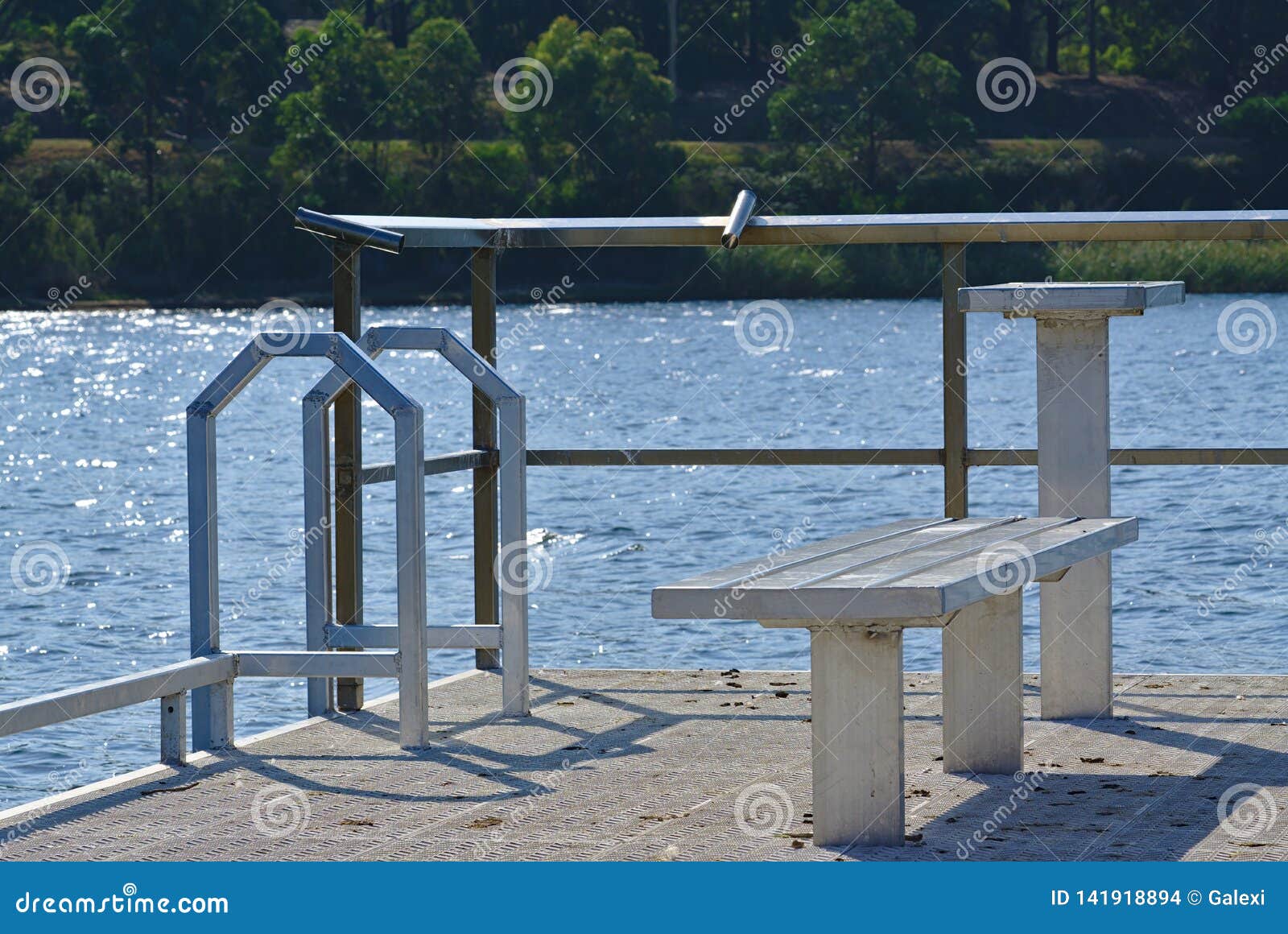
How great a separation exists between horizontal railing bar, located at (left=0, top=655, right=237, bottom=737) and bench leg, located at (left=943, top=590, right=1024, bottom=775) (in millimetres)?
2380

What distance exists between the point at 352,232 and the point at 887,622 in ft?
9.93

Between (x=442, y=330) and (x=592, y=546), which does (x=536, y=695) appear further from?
(x=592, y=546)

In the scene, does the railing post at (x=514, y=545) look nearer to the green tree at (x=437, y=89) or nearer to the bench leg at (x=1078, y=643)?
the bench leg at (x=1078, y=643)

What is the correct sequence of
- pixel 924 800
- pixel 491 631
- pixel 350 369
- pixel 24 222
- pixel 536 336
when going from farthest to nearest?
pixel 24 222
pixel 536 336
pixel 491 631
pixel 350 369
pixel 924 800

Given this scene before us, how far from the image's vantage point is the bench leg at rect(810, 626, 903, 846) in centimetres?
496

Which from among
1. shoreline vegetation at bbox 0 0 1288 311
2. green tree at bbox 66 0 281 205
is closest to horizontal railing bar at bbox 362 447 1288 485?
shoreline vegetation at bbox 0 0 1288 311

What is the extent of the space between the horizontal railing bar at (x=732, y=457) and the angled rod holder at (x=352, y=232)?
104 cm

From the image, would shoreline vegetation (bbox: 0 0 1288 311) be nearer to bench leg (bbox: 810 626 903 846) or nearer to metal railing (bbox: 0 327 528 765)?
metal railing (bbox: 0 327 528 765)

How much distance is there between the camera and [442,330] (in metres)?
6.85

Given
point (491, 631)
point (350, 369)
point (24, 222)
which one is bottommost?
point (491, 631)

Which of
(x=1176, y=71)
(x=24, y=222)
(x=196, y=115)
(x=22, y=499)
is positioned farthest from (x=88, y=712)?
(x=1176, y=71)

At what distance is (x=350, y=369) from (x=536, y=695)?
181 cm

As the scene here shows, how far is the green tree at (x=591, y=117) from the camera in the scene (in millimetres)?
59719

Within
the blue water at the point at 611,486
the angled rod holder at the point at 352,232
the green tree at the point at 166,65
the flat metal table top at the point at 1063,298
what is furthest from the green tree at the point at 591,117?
the flat metal table top at the point at 1063,298
